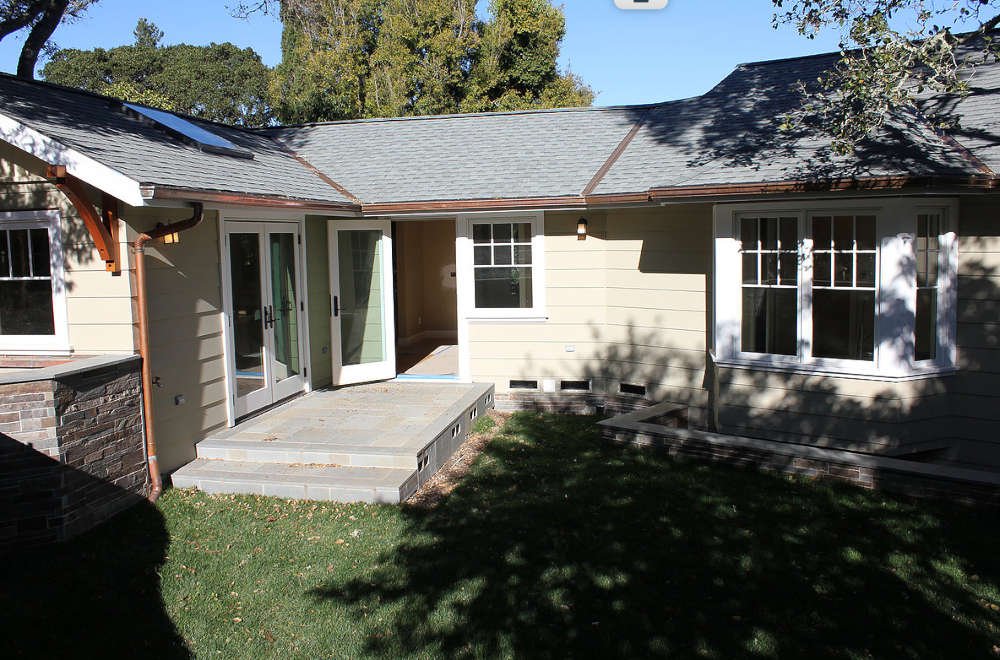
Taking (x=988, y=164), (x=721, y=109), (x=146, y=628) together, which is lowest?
(x=146, y=628)

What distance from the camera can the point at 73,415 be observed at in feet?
19.8

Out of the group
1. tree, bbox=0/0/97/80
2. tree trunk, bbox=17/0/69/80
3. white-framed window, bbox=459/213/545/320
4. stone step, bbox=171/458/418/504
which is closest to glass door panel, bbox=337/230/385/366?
white-framed window, bbox=459/213/545/320

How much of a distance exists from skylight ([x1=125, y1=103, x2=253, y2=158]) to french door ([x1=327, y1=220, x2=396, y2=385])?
1573 mm

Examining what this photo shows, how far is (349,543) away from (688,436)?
357 cm

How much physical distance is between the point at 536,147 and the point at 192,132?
4.61m

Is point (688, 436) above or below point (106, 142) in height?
below

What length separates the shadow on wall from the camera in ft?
14.9

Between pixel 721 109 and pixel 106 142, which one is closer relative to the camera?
pixel 106 142

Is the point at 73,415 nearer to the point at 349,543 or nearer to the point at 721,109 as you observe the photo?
the point at 349,543

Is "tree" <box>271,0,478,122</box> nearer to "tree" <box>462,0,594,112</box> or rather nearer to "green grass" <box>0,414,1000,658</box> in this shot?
"tree" <box>462,0,594,112</box>

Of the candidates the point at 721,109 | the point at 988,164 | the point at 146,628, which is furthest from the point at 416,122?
the point at 146,628

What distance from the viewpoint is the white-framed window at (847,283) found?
7258mm

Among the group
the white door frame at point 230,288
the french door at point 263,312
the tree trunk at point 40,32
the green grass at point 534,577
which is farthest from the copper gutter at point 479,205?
the tree trunk at point 40,32

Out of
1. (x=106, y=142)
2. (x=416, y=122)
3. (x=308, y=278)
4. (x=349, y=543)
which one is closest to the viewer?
(x=349, y=543)
